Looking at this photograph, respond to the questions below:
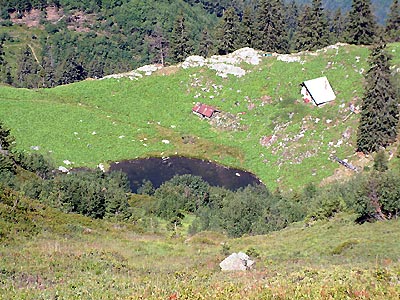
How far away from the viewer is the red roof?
2904 inches

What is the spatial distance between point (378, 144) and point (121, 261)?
43.2m

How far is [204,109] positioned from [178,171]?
525 inches

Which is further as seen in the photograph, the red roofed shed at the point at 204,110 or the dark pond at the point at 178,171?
the red roofed shed at the point at 204,110

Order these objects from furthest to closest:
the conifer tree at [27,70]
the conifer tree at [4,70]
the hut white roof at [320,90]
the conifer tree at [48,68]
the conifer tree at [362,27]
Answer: the conifer tree at [27,70]
the conifer tree at [4,70]
the conifer tree at [48,68]
the conifer tree at [362,27]
the hut white roof at [320,90]

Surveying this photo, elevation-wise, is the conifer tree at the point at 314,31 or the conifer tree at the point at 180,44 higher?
the conifer tree at the point at 314,31

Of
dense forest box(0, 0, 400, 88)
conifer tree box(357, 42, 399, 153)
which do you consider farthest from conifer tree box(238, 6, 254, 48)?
conifer tree box(357, 42, 399, 153)

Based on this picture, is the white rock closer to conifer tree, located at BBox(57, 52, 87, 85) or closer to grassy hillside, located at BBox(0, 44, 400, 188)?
grassy hillside, located at BBox(0, 44, 400, 188)

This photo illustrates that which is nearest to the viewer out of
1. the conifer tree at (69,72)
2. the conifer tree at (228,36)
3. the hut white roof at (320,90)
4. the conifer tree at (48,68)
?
the hut white roof at (320,90)

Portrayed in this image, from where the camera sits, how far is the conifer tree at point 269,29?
93188mm

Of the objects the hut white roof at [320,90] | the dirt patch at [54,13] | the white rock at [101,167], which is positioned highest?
the hut white roof at [320,90]

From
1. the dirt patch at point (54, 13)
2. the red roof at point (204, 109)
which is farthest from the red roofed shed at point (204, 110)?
the dirt patch at point (54, 13)

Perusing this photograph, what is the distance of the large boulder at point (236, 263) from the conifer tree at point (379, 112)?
3932cm

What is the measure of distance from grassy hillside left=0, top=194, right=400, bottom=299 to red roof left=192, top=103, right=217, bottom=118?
34.6m

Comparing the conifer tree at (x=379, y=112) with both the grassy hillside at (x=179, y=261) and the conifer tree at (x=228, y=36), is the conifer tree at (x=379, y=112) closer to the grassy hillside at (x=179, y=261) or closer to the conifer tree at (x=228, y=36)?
the grassy hillside at (x=179, y=261)
